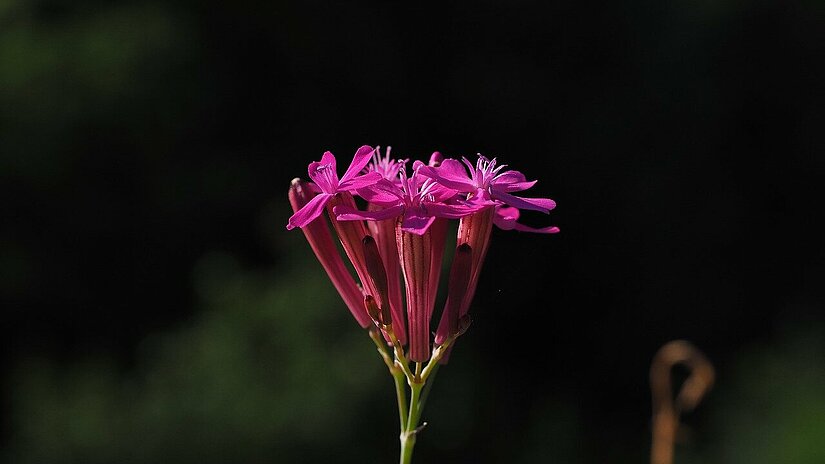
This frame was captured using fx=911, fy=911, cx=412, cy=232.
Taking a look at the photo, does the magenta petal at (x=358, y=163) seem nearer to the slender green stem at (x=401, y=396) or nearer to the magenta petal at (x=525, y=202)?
the magenta petal at (x=525, y=202)

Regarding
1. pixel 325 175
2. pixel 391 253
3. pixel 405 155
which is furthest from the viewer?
pixel 405 155

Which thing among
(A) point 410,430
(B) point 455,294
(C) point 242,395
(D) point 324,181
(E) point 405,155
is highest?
(E) point 405,155

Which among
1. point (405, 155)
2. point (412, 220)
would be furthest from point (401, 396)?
point (405, 155)

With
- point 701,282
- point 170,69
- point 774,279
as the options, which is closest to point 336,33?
point 170,69

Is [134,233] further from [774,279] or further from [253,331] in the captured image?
[774,279]

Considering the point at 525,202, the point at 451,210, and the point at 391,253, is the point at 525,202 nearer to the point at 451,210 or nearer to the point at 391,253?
the point at 451,210

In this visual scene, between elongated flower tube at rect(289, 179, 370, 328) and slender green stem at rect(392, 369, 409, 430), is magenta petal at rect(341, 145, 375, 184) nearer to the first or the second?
elongated flower tube at rect(289, 179, 370, 328)

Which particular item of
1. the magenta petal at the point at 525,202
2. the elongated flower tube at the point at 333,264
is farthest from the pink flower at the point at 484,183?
the elongated flower tube at the point at 333,264

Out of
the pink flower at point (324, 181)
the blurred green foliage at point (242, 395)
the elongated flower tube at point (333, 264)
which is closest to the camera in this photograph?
the pink flower at point (324, 181)
